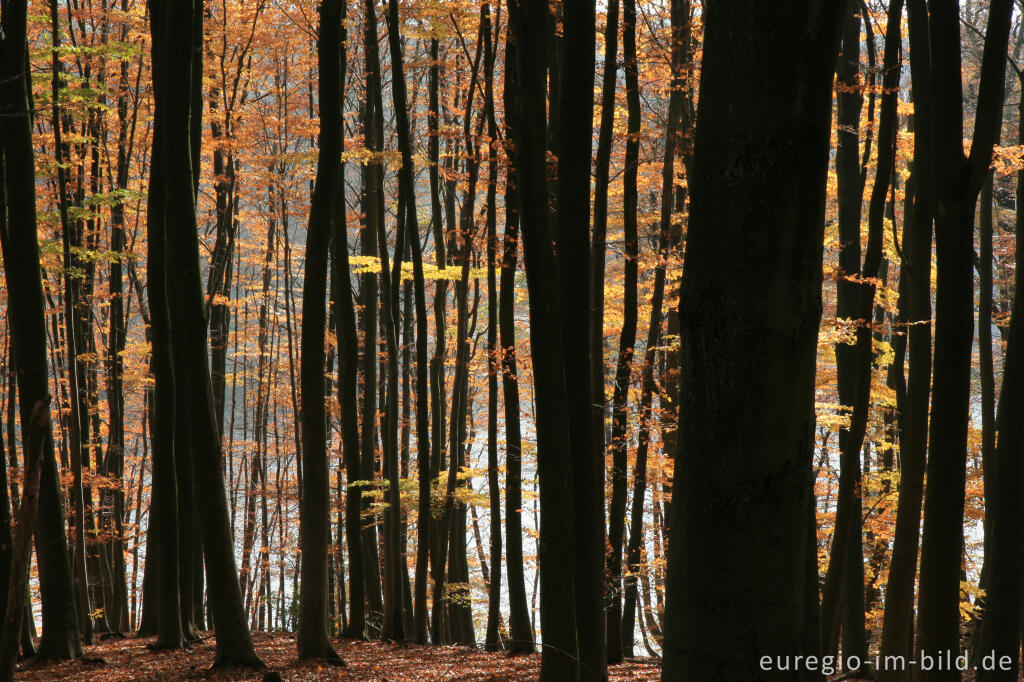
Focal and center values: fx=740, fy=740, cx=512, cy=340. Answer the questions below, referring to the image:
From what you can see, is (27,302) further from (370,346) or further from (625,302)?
(370,346)

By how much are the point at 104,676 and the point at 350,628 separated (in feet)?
13.3

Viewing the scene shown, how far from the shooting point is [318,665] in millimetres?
6719

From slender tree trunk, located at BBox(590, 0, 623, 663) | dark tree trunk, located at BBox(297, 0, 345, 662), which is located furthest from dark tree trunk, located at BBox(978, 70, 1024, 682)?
dark tree trunk, located at BBox(297, 0, 345, 662)

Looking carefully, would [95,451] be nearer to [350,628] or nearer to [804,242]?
[350,628]

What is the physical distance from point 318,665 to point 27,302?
4102 mm

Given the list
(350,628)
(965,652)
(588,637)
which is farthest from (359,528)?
(965,652)

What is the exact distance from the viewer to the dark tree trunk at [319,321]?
6.62 meters

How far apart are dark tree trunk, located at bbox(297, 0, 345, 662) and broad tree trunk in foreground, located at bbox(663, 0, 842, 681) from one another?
5489 mm

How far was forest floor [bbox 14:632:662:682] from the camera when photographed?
20.2 ft

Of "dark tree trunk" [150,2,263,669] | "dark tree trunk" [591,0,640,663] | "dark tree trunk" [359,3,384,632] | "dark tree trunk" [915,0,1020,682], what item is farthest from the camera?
"dark tree trunk" [359,3,384,632]

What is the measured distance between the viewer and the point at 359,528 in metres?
8.91

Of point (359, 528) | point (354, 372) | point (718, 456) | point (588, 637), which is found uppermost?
point (718, 456)

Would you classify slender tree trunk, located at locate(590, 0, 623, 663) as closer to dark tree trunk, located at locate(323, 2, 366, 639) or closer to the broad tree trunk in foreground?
dark tree trunk, located at locate(323, 2, 366, 639)

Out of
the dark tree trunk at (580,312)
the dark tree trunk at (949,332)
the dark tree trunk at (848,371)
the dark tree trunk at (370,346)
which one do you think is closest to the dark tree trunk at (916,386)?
the dark tree trunk at (848,371)
